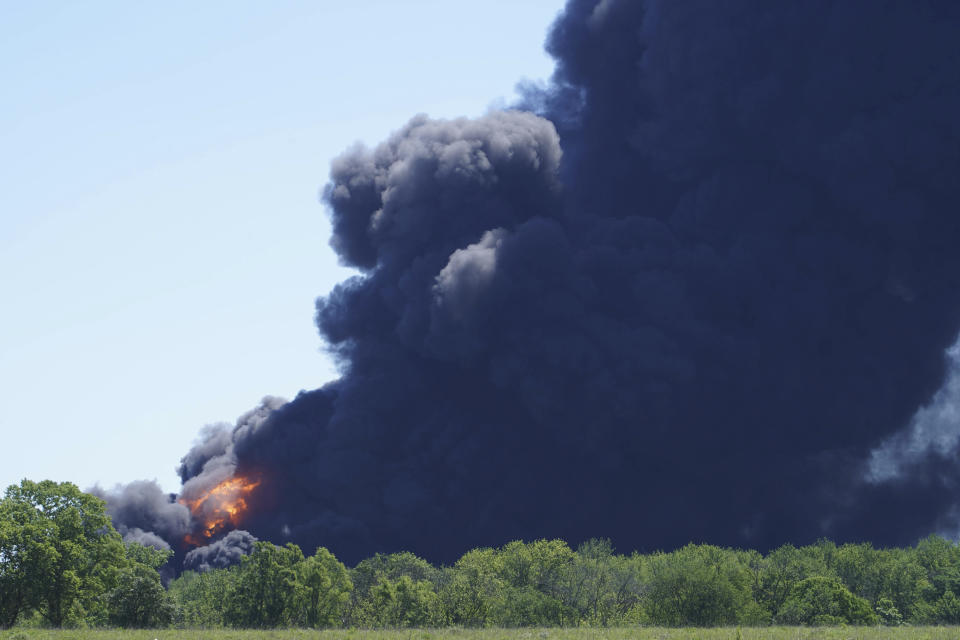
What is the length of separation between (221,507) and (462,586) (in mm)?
59111

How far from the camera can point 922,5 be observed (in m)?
126

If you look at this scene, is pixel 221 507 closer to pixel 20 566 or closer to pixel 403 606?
pixel 403 606

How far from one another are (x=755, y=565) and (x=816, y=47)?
69.5 m

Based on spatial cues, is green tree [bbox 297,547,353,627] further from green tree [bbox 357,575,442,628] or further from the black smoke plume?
the black smoke plume

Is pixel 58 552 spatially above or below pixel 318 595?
below

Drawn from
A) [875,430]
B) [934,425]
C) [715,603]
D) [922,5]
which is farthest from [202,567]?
[922,5]

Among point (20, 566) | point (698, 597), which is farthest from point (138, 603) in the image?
point (698, 597)

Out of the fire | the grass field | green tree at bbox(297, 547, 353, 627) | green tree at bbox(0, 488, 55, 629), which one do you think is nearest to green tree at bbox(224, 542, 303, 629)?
green tree at bbox(297, 547, 353, 627)

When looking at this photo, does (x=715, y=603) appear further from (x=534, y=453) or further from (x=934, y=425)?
(x=934, y=425)

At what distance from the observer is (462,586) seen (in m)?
96.6

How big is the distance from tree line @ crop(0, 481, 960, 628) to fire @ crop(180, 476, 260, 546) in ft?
99.2

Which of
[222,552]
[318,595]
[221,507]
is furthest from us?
[221,507]

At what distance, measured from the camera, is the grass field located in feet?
143

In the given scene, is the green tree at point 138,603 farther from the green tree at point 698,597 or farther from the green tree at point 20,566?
the green tree at point 698,597
